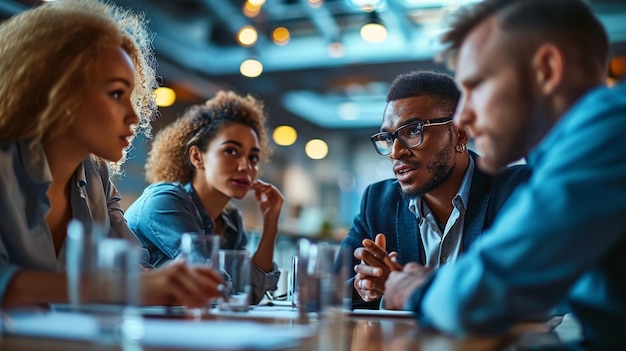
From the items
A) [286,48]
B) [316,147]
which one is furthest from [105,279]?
Result: [316,147]

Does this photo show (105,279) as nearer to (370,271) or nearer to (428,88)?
(370,271)

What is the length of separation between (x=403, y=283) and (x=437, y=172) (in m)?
1.22

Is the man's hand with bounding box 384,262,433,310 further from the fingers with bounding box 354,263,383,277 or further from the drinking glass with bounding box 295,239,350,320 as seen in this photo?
the fingers with bounding box 354,263,383,277

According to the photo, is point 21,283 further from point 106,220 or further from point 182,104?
point 182,104

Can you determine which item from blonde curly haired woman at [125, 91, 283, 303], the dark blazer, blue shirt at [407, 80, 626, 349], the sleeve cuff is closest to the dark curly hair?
the dark blazer

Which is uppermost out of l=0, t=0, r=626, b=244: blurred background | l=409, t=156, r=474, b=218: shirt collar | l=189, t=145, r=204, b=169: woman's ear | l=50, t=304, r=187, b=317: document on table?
l=0, t=0, r=626, b=244: blurred background

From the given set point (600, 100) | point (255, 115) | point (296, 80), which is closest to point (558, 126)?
point (600, 100)

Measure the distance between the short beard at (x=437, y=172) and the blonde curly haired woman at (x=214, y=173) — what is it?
0.73 m

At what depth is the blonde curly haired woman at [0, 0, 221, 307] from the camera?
59.2 inches

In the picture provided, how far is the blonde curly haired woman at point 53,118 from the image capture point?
1503 millimetres

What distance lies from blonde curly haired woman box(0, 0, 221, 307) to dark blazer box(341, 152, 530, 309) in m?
0.96

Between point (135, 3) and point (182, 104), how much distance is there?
2746 millimetres

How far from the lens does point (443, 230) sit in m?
2.49

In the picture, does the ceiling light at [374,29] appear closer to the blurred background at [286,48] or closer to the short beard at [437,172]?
the blurred background at [286,48]
